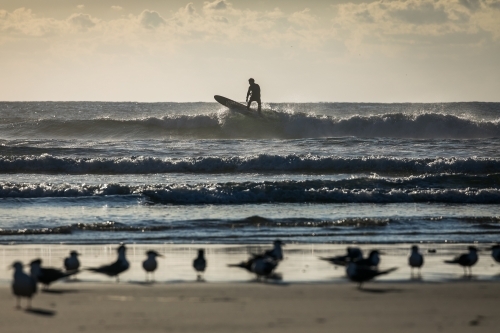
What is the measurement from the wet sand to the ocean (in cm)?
300

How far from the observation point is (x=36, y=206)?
18203mm

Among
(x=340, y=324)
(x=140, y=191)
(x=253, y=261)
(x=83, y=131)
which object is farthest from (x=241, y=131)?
(x=340, y=324)

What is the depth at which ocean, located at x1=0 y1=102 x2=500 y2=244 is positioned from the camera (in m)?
14.5

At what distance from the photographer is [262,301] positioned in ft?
27.2

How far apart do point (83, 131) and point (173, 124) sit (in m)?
4.93

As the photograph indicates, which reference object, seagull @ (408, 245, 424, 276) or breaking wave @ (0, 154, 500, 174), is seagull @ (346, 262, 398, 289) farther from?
breaking wave @ (0, 154, 500, 174)

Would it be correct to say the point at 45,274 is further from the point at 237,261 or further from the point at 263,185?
the point at 263,185

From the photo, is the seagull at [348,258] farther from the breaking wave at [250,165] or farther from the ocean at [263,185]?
the breaking wave at [250,165]

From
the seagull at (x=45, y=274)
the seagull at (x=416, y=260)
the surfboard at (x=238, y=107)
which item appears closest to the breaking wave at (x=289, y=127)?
the surfboard at (x=238, y=107)

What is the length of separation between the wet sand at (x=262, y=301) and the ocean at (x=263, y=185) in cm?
300

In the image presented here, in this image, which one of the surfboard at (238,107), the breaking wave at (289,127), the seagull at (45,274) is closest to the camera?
the seagull at (45,274)

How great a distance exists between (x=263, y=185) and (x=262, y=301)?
12134 mm

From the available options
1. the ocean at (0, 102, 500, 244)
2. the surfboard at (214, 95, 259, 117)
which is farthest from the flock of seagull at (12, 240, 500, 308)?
the surfboard at (214, 95, 259, 117)

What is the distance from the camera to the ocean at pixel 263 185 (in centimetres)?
1453
